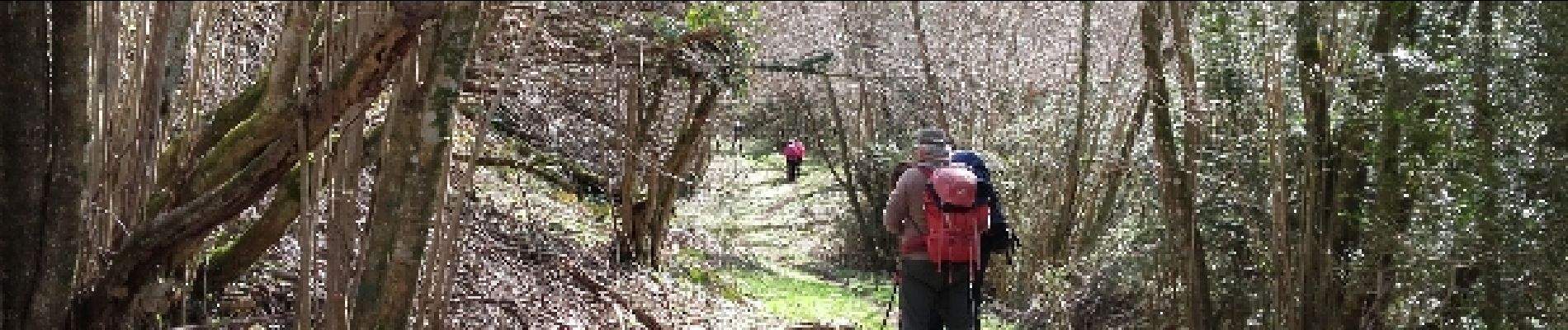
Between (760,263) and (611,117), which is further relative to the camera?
(760,263)

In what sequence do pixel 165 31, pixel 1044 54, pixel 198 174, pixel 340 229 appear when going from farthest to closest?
pixel 1044 54, pixel 198 174, pixel 340 229, pixel 165 31

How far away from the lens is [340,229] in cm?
288

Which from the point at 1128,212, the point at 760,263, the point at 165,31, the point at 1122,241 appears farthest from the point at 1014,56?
the point at 165,31

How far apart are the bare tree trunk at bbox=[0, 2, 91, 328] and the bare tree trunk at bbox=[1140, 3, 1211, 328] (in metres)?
4.07

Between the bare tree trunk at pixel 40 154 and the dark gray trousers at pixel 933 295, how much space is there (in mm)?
3521

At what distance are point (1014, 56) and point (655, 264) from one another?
5133 mm

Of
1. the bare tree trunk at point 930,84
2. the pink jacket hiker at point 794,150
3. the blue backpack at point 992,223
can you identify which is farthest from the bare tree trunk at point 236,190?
the pink jacket hiker at point 794,150

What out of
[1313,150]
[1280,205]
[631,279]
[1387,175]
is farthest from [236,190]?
[631,279]

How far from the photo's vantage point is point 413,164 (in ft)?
9.20

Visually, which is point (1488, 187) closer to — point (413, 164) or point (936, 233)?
point (936, 233)

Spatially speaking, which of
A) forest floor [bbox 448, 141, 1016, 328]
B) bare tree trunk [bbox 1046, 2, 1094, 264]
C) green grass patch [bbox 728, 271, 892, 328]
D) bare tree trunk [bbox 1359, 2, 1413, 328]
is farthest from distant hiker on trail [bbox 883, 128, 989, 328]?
bare tree trunk [bbox 1046, 2, 1094, 264]

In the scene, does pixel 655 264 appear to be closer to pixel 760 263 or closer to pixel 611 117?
pixel 611 117

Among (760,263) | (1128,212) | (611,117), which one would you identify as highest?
(611,117)

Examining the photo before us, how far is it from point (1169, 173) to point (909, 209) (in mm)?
1117
